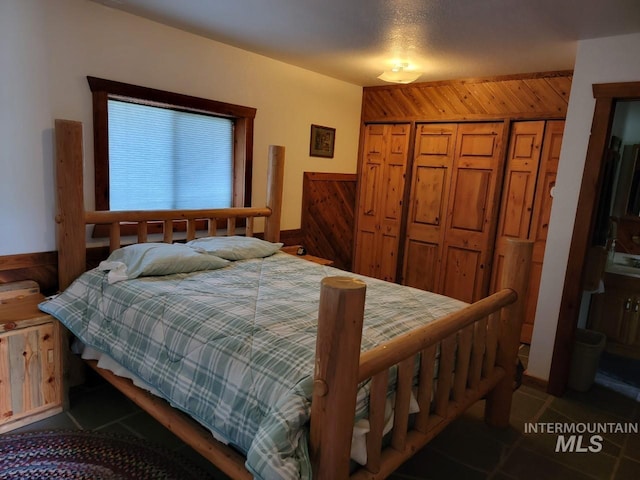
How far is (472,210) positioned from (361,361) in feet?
9.94

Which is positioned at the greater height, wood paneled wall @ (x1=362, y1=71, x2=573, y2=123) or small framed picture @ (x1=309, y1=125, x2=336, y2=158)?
wood paneled wall @ (x1=362, y1=71, x2=573, y2=123)

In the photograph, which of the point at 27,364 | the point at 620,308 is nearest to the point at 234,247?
the point at 27,364

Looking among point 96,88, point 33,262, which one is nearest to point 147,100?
point 96,88

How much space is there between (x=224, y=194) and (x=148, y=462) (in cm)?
211

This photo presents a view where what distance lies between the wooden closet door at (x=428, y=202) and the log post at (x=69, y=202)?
3008 mm

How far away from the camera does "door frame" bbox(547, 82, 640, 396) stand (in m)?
2.54

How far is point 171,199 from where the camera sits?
10.3 ft

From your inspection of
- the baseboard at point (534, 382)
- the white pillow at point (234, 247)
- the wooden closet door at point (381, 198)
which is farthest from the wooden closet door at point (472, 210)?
the white pillow at point (234, 247)

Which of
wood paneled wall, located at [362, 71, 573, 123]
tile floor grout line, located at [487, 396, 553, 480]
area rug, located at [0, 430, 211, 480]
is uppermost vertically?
wood paneled wall, located at [362, 71, 573, 123]

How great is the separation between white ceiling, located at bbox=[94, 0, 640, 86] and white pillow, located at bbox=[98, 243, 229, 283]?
4.69ft

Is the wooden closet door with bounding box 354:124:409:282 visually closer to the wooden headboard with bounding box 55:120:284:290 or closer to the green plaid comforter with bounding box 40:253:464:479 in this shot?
the green plaid comforter with bounding box 40:253:464:479

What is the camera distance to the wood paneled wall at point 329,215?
420 centimetres

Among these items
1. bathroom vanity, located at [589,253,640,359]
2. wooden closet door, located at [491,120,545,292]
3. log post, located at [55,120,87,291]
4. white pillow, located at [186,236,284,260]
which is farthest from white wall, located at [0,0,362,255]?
bathroom vanity, located at [589,253,640,359]

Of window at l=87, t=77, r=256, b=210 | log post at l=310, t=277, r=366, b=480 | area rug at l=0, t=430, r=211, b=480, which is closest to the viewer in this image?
log post at l=310, t=277, r=366, b=480
